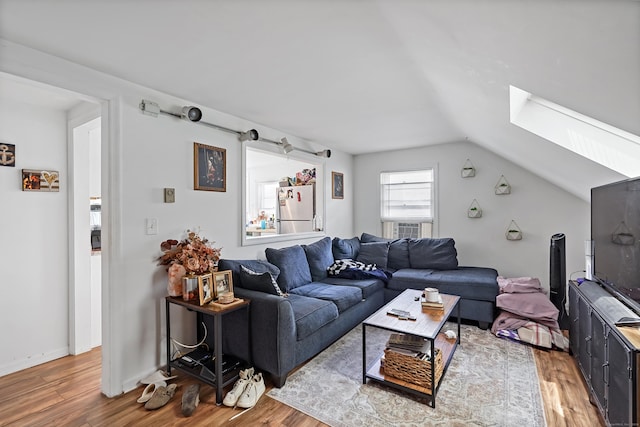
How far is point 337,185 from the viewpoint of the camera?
15.8 feet

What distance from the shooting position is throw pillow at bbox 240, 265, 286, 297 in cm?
240

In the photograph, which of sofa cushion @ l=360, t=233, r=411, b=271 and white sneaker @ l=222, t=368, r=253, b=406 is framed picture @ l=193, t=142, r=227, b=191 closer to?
white sneaker @ l=222, t=368, r=253, b=406

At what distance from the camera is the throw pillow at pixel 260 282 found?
94.5 inches

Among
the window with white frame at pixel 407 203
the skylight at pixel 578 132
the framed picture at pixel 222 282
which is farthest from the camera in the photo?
the window with white frame at pixel 407 203

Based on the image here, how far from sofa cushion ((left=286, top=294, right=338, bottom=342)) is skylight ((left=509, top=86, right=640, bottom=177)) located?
2.10m

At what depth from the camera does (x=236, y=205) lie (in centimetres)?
310

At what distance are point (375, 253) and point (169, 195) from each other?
9.10ft

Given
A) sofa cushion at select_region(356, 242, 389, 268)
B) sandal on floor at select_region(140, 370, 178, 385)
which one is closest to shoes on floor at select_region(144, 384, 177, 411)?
sandal on floor at select_region(140, 370, 178, 385)

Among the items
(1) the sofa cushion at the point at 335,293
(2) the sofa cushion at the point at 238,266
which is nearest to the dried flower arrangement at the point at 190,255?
(2) the sofa cushion at the point at 238,266

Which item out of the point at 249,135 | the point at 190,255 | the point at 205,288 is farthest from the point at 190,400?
the point at 249,135

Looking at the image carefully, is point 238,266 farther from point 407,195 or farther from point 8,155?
point 407,195

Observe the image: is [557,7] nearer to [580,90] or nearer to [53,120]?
[580,90]

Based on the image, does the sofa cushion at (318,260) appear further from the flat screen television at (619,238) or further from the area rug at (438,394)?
the flat screen television at (619,238)

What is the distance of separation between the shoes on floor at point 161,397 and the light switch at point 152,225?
1.16 m
